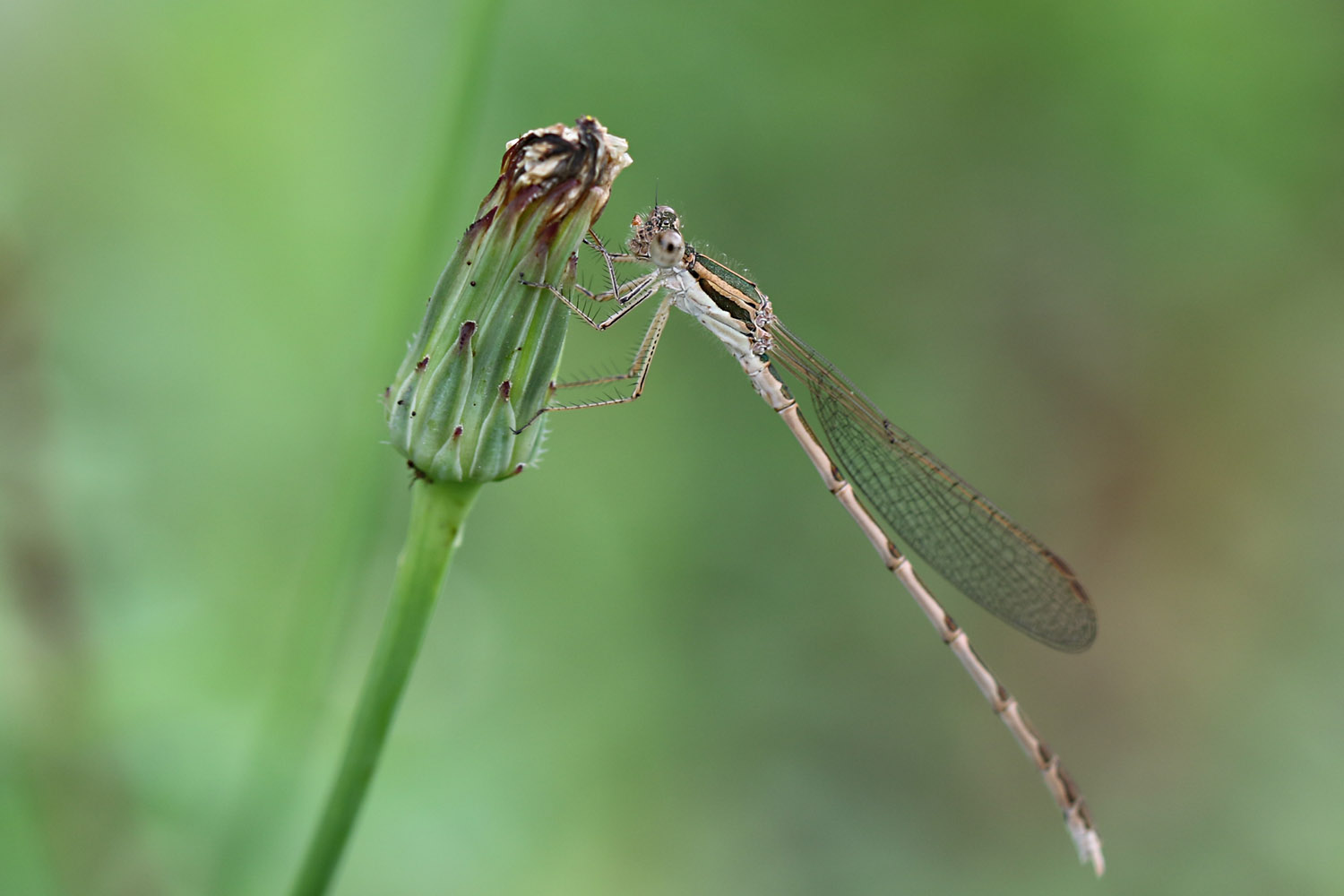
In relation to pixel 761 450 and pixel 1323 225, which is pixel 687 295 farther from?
pixel 1323 225

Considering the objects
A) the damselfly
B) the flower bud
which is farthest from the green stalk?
the damselfly

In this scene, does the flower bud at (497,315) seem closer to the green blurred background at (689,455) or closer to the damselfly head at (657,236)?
the green blurred background at (689,455)

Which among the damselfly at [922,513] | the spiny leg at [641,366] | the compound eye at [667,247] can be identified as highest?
the compound eye at [667,247]

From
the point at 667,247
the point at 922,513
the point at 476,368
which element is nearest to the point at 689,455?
the point at 922,513

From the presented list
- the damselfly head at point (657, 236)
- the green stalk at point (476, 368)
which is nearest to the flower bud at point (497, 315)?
the green stalk at point (476, 368)

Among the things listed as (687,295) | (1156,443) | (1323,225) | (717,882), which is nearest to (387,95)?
(687,295)

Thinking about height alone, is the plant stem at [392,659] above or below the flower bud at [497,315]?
below
